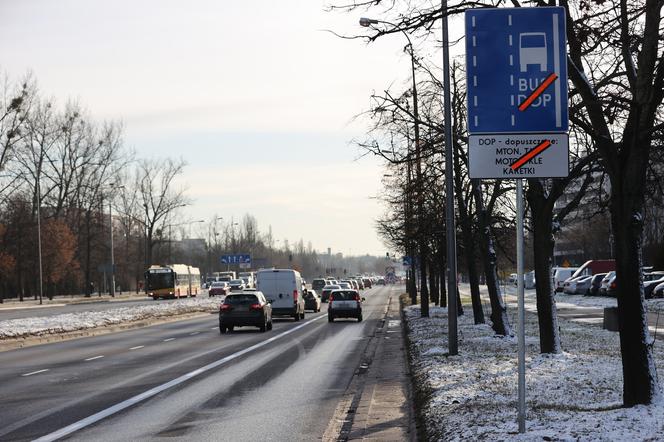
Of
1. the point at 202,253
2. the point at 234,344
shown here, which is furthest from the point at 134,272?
the point at 234,344

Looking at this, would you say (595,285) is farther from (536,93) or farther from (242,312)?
(536,93)

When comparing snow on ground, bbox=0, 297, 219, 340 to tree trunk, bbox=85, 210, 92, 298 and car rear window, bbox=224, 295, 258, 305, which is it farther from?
tree trunk, bbox=85, 210, 92, 298

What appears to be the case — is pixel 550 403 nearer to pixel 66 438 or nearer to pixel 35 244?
pixel 66 438

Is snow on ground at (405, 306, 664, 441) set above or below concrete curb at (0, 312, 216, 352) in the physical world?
above

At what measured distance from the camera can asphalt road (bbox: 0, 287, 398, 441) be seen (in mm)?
10539

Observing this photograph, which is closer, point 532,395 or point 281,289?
point 532,395

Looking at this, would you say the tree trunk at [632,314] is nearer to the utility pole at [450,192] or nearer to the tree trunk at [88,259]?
the utility pole at [450,192]

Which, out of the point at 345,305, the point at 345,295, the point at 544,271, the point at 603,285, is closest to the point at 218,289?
the point at 603,285

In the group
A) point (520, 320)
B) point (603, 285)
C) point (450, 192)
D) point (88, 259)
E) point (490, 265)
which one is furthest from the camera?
point (88, 259)

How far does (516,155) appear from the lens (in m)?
8.28

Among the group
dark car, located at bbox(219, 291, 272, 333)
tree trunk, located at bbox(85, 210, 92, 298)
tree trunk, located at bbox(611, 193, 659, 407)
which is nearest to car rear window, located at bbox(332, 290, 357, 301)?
dark car, located at bbox(219, 291, 272, 333)

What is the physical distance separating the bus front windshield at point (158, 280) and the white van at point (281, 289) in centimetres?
3796

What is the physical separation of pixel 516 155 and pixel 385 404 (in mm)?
5413

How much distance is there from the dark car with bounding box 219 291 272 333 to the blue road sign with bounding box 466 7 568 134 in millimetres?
25182
